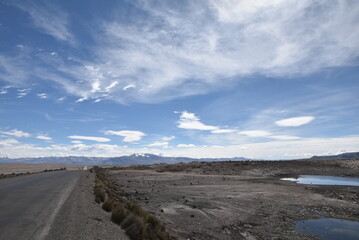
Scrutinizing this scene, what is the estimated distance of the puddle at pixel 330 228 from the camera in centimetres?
1410

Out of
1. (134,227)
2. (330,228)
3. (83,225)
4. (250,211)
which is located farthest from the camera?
(250,211)

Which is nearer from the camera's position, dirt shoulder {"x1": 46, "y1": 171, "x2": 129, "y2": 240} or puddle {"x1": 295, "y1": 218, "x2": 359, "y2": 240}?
dirt shoulder {"x1": 46, "y1": 171, "x2": 129, "y2": 240}

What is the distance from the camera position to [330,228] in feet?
50.7

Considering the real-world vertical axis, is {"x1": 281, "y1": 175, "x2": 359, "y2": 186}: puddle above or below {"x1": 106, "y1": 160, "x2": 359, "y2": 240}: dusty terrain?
above

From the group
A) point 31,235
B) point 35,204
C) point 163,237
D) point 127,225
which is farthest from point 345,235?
point 35,204

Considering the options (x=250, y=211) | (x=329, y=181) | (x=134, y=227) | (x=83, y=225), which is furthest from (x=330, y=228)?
(x=329, y=181)

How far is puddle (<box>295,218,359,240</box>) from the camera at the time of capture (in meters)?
14.1

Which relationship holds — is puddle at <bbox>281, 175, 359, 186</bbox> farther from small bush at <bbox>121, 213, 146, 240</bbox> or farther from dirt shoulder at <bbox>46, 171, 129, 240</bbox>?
dirt shoulder at <bbox>46, 171, 129, 240</bbox>

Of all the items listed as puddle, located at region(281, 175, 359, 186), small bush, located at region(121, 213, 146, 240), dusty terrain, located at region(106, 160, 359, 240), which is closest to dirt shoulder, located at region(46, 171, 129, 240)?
small bush, located at region(121, 213, 146, 240)

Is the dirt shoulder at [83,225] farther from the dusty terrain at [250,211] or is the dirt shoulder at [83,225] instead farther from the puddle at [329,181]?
the puddle at [329,181]

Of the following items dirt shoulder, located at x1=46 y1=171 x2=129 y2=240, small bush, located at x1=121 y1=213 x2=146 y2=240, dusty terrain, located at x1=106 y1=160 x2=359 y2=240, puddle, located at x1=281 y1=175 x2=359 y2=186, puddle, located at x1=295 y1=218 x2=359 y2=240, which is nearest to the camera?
dirt shoulder, located at x1=46 y1=171 x2=129 y2=240

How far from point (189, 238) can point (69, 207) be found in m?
7.16

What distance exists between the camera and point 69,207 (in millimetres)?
14789

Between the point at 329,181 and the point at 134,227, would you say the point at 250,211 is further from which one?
the point at 329,181
